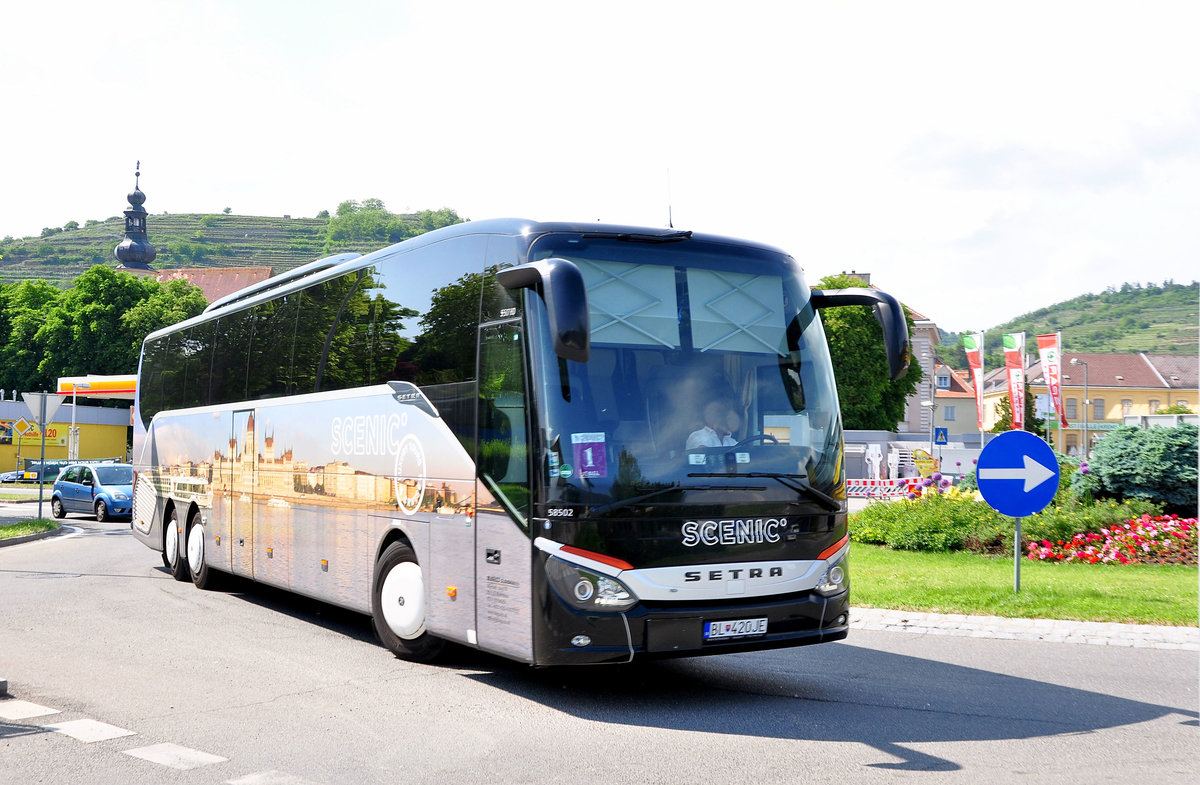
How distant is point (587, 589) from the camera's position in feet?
23.5

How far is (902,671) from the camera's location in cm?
879

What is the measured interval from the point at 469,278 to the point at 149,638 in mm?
4801

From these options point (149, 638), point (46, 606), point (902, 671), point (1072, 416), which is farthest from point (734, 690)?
point (1072, 416)

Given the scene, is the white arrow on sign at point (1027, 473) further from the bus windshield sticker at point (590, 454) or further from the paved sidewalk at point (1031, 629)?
the bus windshield sticker at point (590, 454)

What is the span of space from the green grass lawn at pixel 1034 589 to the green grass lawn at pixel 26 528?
17.2 m

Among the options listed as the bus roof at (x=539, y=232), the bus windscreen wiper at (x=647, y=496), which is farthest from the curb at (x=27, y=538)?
the bus windscreen wiper at (x=647, y=496)

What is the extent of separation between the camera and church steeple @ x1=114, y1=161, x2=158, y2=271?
131 metres

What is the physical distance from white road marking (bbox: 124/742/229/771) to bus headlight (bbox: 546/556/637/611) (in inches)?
86.5

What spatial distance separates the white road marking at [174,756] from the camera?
19.9 feet

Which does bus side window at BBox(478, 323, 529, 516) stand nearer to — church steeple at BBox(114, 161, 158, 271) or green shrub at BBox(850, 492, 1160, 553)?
green shrub at BBox(850, 492, 1160, 553)

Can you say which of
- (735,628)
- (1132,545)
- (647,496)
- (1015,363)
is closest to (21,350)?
(1015,363)

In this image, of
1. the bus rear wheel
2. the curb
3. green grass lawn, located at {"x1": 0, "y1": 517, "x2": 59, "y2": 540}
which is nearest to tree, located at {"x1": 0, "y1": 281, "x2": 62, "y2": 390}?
green grass lawn, located at {"x1": 0, "y1": 517, "x2": 59, "y2": 540}

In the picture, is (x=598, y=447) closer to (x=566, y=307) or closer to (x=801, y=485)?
(x=566, y=307)

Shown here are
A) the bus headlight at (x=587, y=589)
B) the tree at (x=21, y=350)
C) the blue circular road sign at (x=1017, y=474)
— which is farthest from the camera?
the tree at (x=21, y=350)
